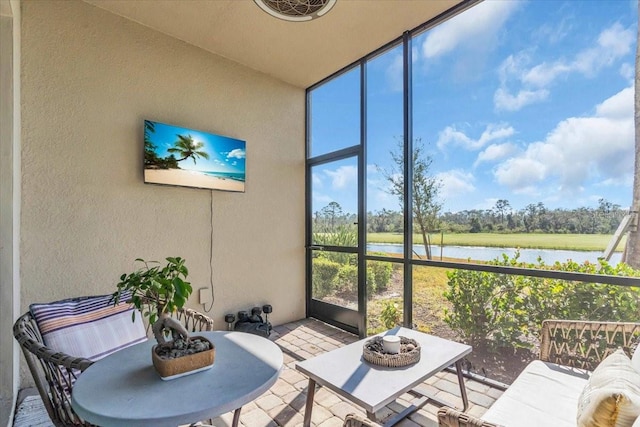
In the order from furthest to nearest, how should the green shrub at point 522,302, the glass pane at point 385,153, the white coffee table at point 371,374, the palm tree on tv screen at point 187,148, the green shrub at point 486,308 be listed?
the glass pane at point 385,153
the palm tree on tv screen at point 187,148
the green shrub at point 486,308
the green shrub at point 522,302
the white coffee table at point 371,374

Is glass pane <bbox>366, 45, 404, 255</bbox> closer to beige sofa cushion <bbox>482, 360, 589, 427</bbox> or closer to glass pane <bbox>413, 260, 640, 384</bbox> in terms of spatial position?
glass pane <bbox>413, 260, 640, 384</bbox>

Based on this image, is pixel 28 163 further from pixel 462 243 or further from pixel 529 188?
pixel 529 188

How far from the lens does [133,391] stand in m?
1.10

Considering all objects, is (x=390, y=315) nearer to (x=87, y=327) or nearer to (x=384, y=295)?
(x=384, y=295)

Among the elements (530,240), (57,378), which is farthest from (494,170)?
(57,378)

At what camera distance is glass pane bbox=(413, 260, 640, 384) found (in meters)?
2.03

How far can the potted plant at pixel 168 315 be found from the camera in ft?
3.90

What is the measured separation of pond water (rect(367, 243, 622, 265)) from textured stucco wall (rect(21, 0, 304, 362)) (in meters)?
1.59

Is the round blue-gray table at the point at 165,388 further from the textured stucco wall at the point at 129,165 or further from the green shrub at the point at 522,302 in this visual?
the green shrub at the point at 522,302

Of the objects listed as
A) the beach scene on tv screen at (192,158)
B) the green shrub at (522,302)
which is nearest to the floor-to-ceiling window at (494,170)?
the green shrub at (522,302)

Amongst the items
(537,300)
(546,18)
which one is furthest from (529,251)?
(546,18)

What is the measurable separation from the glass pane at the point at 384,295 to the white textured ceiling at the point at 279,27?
7.41ft

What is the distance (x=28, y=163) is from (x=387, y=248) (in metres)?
3.09

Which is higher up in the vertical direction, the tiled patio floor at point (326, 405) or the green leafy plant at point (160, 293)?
the green leafy plant at point (160, 293)
